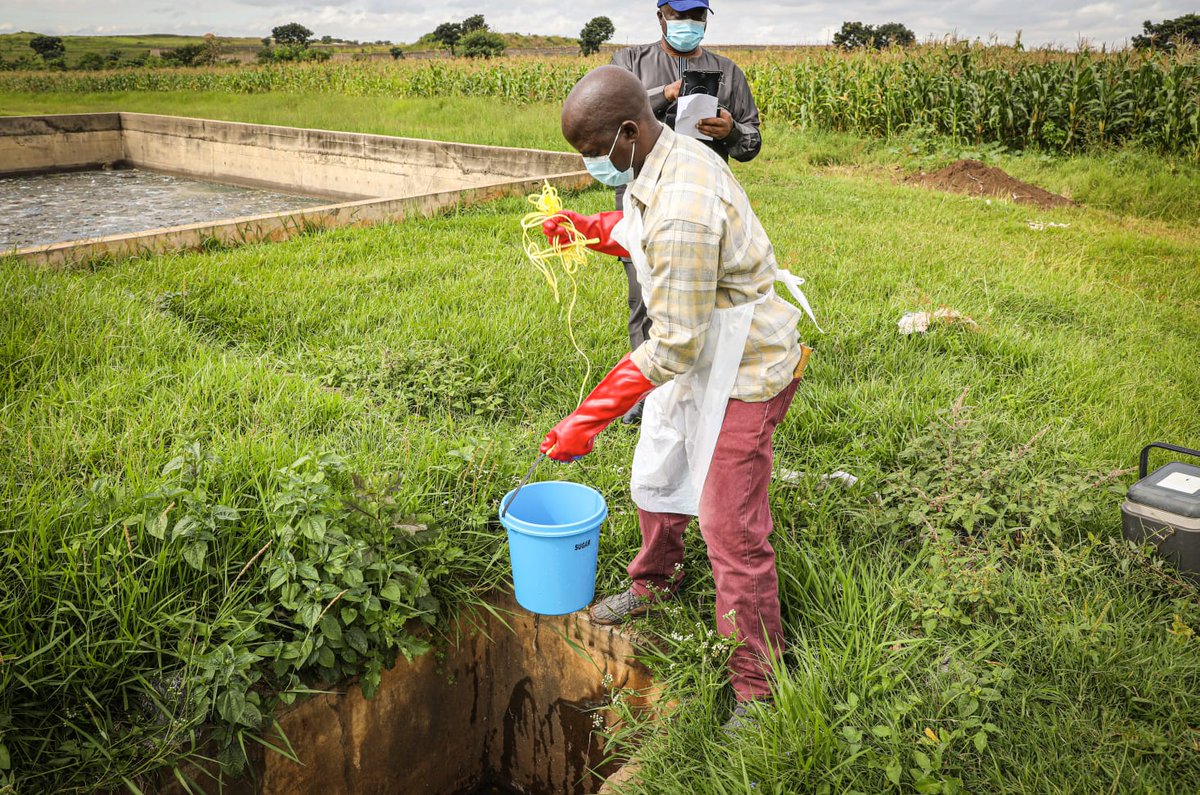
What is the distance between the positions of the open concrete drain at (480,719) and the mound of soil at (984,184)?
8011mm

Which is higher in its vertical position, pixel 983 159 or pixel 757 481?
pixel 983 159

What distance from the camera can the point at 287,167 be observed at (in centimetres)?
1332

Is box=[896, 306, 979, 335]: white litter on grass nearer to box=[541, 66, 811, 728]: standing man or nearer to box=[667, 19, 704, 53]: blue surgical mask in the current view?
box=[667, 19, 704, 53]: blue surgical mask

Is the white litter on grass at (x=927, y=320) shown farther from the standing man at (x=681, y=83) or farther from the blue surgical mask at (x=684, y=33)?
the blue surgical mask at (x=684, y=33)

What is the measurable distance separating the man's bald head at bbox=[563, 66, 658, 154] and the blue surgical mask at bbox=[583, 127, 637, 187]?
0.11ft

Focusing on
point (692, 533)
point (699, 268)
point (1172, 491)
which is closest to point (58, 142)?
point (692, 533)

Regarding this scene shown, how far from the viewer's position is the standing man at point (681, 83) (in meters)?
3.41

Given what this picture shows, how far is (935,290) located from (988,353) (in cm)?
106

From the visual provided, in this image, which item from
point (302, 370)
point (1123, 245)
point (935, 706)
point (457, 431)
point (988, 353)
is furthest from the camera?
point (1123, 245)

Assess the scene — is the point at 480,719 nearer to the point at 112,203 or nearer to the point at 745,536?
the point at 745,536

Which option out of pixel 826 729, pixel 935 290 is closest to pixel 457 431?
pixel 826 729

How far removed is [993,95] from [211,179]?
515 inches

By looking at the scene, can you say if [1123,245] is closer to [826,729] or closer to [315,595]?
[826,729]

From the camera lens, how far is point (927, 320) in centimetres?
430
